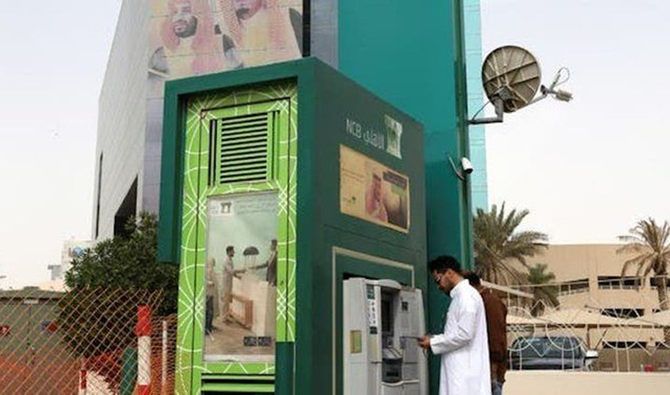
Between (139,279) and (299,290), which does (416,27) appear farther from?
(139,279)

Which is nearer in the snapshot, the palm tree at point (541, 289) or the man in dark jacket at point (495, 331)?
the man in dark jacket at point (495, 331)

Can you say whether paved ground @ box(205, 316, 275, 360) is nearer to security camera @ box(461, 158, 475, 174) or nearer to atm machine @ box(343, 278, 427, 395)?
atm machine @ box(343, 278, 427, 395)

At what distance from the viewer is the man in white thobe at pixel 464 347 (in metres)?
5.66

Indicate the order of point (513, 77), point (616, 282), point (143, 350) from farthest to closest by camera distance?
point (616, 282), point (513, 77), point (143, 350)

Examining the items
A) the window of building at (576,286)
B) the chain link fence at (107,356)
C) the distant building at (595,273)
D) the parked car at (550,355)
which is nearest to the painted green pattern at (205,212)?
the chain link fence at (107,356)

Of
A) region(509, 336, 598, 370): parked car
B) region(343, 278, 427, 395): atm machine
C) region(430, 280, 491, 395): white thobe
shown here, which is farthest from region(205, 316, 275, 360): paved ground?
region(509, 336, 598, 370): parked car

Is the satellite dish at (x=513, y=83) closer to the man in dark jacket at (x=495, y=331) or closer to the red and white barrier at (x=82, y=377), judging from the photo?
the man in dark jacket at (x=495, y=331)

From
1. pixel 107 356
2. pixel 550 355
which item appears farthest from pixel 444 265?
pixel 550 355

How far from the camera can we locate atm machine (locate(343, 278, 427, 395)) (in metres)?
5.54

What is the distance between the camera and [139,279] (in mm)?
18781

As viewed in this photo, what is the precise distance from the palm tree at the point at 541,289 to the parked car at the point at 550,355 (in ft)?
56.6

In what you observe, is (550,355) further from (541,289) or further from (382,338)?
(541,289)

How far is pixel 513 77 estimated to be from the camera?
8609mm

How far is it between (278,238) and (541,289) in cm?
3671
